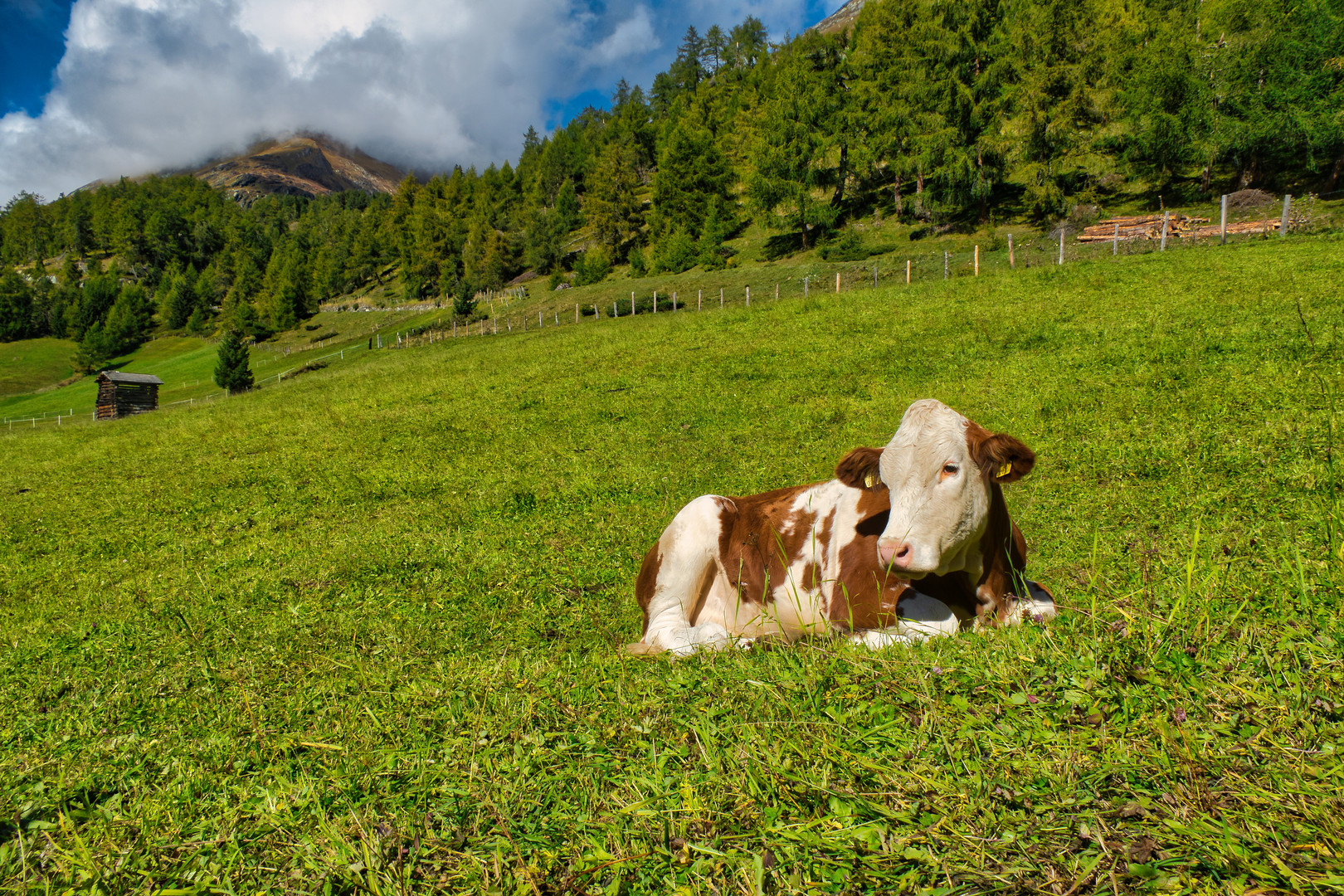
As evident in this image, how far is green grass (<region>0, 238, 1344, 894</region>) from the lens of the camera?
185 cm

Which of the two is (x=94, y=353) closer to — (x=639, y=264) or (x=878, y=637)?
(x=639, y=264)

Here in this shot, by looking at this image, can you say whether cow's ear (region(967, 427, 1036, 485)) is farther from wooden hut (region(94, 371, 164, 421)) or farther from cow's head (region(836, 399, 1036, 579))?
wooden hut (region(94, 371, 164, 421))

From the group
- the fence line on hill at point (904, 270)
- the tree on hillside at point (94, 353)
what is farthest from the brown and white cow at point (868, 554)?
the tree on hillside at point (94, 353)

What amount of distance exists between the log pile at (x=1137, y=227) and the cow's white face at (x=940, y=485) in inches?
1630

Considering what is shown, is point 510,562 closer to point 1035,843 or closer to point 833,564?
point 833,564

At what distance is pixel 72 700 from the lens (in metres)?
4.75

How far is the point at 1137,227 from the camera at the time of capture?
142 feet

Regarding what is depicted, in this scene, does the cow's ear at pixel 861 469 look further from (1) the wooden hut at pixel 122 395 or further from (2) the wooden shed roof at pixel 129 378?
(2) the wooden shed roof at pixel 129 378

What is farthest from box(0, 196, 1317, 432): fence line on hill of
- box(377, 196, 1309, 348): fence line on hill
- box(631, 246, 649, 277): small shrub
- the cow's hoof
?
the cow's hoof

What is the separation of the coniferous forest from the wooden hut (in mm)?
26659

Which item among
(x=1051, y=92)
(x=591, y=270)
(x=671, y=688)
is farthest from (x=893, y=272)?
(x=671, y=688)

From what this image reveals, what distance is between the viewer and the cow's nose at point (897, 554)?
3674mm

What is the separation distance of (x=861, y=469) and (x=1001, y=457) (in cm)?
83

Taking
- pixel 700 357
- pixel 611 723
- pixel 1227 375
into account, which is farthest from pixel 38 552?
pixel 1227 375
